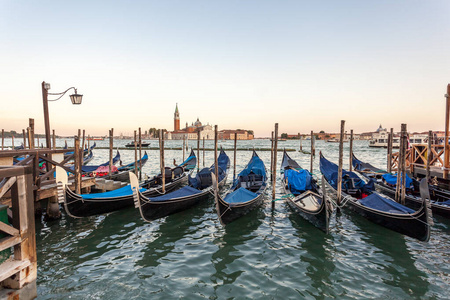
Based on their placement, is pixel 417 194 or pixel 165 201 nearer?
pixel 165 201

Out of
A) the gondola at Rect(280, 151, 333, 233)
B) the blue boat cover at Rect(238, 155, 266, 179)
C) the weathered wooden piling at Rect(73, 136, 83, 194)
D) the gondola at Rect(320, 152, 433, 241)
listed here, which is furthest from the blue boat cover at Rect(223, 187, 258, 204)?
the weathered wooden piling at Rect(73, 136, 83, 194)

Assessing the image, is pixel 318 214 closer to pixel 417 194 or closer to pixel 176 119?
pixel 417 194

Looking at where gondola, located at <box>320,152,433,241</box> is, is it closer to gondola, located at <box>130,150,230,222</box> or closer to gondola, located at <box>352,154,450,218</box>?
gondola, located at <box>352,154,450,218</box>

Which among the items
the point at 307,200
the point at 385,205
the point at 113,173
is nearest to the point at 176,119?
the point at 113,173

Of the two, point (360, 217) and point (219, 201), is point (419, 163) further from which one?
point (219, 201)

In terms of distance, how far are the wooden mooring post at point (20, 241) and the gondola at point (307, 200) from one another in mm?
4628

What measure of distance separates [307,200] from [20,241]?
19.3 feet

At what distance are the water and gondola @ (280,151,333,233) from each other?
11.3 inches

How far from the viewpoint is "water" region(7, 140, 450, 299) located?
350cm

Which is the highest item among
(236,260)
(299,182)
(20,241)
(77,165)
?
(77,165)

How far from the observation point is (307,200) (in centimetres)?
658

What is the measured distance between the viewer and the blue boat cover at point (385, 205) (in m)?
5.24

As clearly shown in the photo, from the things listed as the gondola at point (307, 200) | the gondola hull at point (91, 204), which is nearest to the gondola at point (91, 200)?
the gondola hull at point (91, 204)

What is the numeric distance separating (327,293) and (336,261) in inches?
38.7
